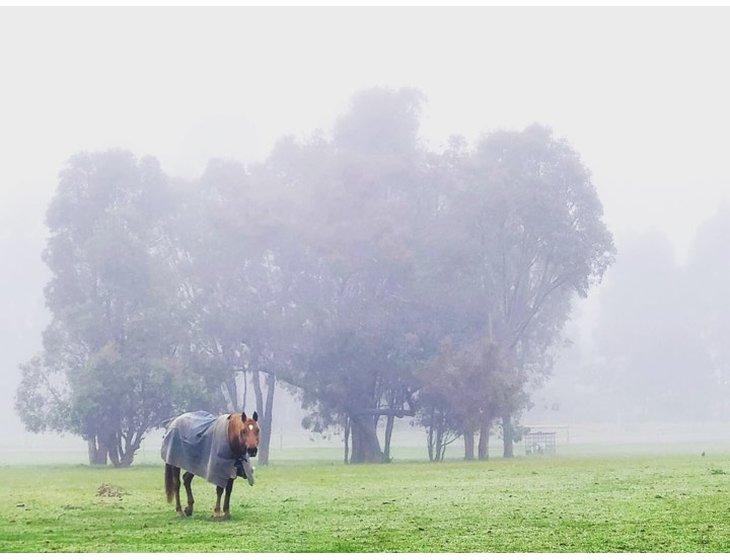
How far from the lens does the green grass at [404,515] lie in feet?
54.1

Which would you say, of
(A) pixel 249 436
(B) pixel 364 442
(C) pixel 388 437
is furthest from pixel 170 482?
(B) pixel 364 442

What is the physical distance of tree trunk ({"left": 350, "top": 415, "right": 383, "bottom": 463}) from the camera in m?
54.2

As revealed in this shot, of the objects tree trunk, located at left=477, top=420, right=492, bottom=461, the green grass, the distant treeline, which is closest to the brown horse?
the green grass

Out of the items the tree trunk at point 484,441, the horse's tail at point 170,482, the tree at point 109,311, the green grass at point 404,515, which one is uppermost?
the tree at point 109,311

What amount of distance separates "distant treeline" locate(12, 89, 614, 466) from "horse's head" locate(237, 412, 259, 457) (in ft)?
102

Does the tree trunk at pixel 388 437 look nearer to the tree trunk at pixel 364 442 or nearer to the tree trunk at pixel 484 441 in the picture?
the tree trunk at pixel 364 442

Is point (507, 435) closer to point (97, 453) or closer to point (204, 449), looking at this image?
point (97, 453)

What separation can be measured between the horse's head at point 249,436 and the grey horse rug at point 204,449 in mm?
546

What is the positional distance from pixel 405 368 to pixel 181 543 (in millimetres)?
35888

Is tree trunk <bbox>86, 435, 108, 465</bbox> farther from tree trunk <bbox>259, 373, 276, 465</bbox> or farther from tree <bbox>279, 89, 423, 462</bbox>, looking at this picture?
tree <bbox>279, 89, 423, 462</bbox>

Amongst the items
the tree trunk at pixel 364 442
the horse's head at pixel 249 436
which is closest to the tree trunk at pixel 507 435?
the tree trunk at pixel 364 442

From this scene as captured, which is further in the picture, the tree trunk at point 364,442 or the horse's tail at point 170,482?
the tree trunk at point 364,442

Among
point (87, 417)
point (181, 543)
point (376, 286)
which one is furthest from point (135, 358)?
point (181, 543)

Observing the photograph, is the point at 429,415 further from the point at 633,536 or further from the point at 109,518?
the point at 633,536
